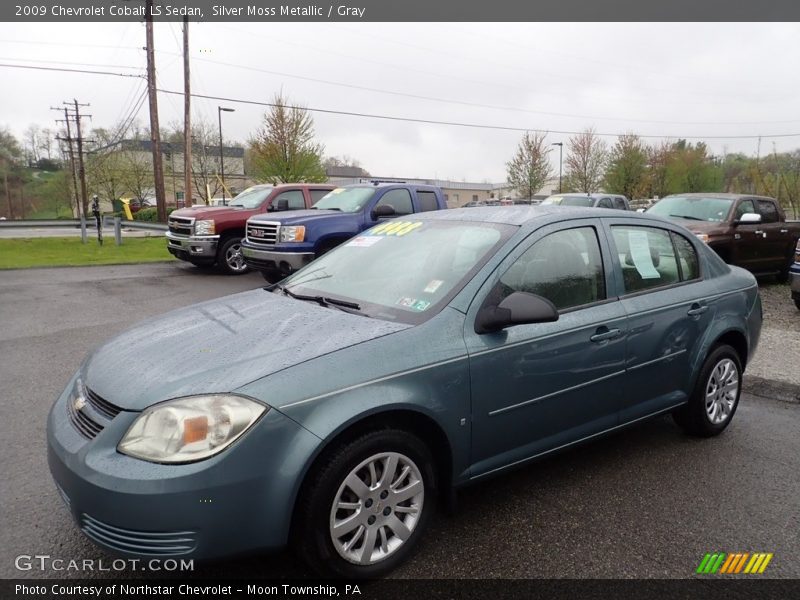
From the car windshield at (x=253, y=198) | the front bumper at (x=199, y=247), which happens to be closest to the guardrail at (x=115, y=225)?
the car windshield at (x=253, y=198)

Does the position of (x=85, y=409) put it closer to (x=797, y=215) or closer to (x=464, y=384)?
(x=464, y=384)

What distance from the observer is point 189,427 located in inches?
82.6

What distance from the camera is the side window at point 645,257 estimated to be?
3531 millimetres

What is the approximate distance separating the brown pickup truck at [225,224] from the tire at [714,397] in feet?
29.9

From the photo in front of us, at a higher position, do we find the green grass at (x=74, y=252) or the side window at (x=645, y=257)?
the side window at (x=645, y=257)

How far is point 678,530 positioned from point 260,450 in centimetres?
218

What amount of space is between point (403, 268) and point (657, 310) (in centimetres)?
164

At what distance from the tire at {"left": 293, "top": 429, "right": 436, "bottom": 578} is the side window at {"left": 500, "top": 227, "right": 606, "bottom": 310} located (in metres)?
1.01

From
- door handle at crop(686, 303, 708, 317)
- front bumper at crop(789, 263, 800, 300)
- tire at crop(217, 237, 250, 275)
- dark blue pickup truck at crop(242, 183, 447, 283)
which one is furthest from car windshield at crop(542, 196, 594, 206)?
door handle at crop(686, 303, 708, 317)

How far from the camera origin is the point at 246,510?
2086 mm

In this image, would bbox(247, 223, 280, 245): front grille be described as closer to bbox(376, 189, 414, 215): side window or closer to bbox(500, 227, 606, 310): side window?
bbox(376, 189, 414, 215): side window

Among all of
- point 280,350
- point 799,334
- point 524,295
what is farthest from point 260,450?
point 799,334

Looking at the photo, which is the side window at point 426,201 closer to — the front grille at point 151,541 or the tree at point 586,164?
the front grille at point 151,541

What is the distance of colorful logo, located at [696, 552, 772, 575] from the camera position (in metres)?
2.56
